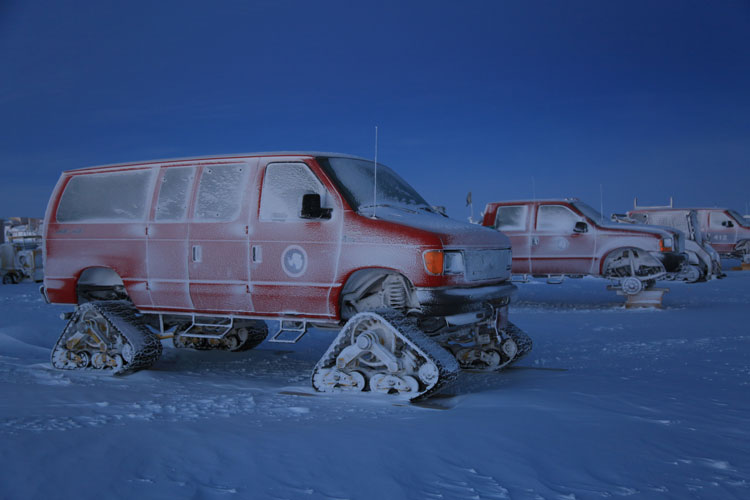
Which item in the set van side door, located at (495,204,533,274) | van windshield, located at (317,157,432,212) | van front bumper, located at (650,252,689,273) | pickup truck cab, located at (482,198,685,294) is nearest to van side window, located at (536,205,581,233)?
pickup truck cab, located at (482,198,685,294)

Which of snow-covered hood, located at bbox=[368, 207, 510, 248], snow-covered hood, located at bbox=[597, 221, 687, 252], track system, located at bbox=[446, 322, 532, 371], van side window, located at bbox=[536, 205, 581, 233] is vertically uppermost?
van side window, located at bbox=[536, 205, 581, 233]

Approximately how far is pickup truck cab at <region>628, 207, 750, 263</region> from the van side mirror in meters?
20.8

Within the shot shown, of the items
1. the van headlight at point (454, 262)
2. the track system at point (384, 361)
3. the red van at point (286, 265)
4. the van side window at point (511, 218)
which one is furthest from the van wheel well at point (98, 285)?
the van side window at point (511, 218)

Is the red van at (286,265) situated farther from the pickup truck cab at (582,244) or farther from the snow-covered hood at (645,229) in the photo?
the snow-covered hood at (645,229)

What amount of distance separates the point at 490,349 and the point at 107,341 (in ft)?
13.2

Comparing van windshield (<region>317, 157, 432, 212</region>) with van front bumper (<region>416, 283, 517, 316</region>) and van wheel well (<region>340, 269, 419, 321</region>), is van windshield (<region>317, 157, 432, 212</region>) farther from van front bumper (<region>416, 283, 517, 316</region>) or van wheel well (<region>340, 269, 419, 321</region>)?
van front bumper (<region>416, 283, 517, 316</region>)

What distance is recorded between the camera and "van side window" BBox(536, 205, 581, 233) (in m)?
13.7

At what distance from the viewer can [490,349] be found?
6.84 metres

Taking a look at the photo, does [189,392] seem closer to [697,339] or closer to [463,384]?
[463,384]

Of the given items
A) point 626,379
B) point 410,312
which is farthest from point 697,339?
point 410,312

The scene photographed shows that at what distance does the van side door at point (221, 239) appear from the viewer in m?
6.02

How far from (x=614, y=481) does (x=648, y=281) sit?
35.4ft

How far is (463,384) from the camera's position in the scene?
6.13 metres

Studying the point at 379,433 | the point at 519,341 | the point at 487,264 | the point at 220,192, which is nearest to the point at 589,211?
the point at 519,341
